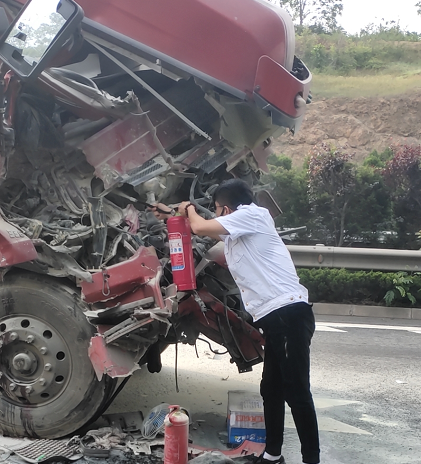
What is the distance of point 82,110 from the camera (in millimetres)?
3426

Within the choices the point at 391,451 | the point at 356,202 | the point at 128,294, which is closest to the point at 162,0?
the point at 128,294

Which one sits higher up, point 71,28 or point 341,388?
point 71,28

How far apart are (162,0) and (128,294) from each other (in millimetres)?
1801

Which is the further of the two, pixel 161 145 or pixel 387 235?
pixel 387 235

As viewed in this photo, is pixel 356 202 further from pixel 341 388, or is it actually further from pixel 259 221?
pixel 259 221

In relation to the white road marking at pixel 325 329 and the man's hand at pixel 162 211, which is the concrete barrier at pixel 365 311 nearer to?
the white road marking at pixel 325 329

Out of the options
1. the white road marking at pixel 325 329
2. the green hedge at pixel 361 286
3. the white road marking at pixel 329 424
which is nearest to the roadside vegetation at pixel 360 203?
the green hedge at pixel 361 286

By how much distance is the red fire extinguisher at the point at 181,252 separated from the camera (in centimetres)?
303

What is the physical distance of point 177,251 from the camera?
3025 millimetres

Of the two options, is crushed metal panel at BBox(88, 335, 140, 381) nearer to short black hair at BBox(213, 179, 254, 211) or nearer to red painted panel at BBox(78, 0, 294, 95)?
short black hair at BBox(213, 179, 254, 211)

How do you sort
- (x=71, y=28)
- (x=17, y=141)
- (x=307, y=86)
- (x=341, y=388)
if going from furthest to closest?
(x=341, y=388) → (x=307, y=86) → (x=17, y=141) → (x=71, y=28)

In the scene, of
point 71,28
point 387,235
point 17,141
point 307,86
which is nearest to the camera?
point 71,28

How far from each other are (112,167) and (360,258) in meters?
5.85

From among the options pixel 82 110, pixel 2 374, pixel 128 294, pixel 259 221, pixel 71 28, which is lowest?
pixel 2 374
